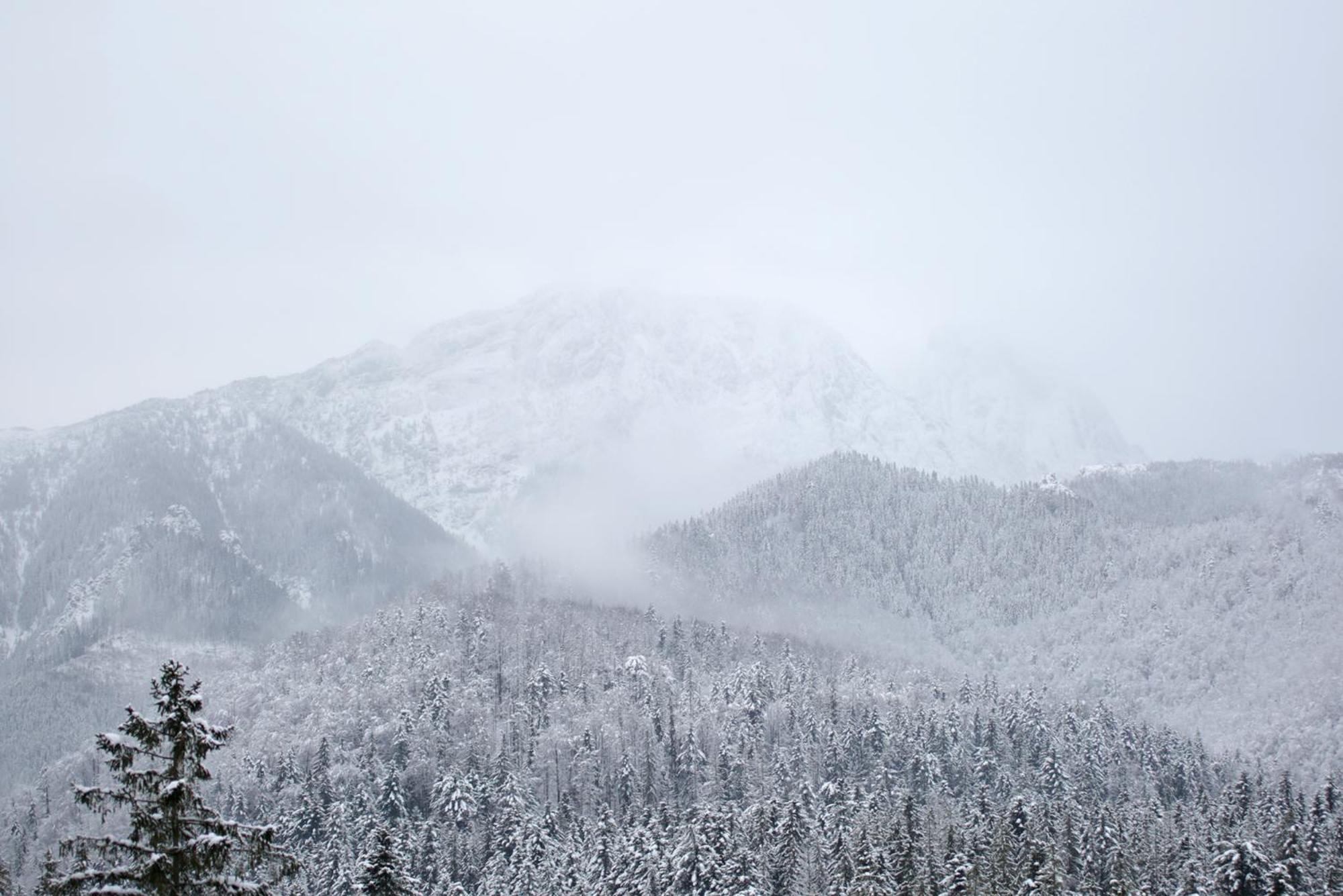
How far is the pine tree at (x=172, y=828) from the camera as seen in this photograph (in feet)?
68.3

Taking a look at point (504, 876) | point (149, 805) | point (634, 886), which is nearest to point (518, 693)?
point (504, 876)

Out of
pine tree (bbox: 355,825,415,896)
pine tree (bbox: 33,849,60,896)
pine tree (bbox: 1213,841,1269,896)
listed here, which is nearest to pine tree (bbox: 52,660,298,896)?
pine tree (bbox: 33,849,60,896)

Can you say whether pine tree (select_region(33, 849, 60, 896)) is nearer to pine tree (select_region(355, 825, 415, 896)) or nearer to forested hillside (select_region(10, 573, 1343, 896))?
pine tree (select_region(355, 825, 415, 896))

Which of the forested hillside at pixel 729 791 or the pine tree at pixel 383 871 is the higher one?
the pine tree at pixel 383 871

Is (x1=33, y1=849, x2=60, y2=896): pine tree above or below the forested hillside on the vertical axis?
above

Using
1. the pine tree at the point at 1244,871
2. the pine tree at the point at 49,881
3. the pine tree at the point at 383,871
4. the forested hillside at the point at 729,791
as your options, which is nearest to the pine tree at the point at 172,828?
the pine tree at the point at 49,881

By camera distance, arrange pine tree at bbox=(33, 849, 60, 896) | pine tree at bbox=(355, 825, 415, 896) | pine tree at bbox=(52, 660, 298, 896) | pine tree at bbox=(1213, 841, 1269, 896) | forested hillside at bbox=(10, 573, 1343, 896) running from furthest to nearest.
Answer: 1. forested hillside at bbox=(10, 573, 1343, 896)
2. pine tree at bbox=(1213, 841, 1269, 896)
3. pine tree at bbox=(355, 825, 415, 896)
4. pine tree at bbox=(52, 660, 298, 896)
5. pine tree at bbox=(33, 849, 60, 896)

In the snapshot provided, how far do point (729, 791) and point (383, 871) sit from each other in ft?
352

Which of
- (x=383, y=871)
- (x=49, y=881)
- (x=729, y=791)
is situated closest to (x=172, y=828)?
(x=49, y=881)

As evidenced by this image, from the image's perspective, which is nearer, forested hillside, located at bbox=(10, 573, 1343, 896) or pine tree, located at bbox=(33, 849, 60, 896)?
pine tree, located at bbox=(33, 849, 60, 896)

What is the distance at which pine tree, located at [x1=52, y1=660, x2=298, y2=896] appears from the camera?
2083 cm

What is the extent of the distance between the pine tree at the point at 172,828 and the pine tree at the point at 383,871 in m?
26.9

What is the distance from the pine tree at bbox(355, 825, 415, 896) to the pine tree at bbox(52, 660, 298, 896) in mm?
26918

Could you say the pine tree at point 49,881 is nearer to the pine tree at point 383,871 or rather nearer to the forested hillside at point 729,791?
the pine tree at point 383,871
